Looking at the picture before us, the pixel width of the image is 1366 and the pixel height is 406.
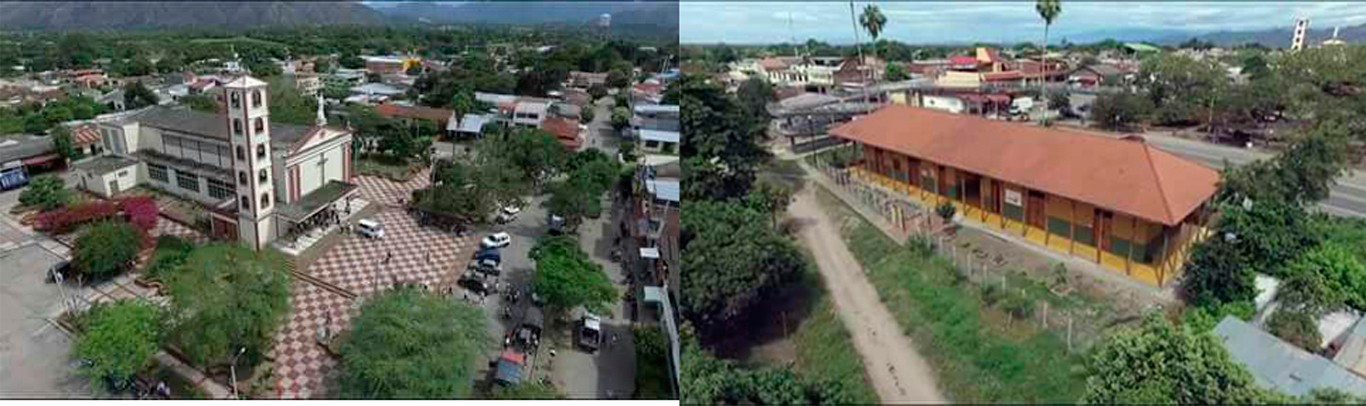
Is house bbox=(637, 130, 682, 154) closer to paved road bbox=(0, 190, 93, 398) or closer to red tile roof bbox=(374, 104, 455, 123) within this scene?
paved road bbox=(0, 190, 93, 398)

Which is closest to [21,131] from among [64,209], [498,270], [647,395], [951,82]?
[64,209]

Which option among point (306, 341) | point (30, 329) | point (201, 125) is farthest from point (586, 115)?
point (30, 329)

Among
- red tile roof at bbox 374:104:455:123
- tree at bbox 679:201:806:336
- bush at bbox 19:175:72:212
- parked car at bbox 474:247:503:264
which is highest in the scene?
red tile roof at bbox 374:104:455:123

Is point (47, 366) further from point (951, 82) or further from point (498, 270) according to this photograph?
point (951, 82)

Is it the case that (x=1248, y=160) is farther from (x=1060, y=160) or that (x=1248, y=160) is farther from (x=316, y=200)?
(x=316, y=200)

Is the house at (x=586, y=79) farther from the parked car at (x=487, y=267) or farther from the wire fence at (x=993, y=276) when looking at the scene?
the wire fence at (x=993, y=276)

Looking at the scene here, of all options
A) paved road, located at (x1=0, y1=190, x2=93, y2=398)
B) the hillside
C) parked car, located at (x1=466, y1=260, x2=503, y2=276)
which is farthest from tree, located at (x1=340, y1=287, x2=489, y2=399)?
the hillside

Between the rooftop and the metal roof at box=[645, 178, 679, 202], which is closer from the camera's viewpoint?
the metal roof at box=[645, 178, 679, 202]
